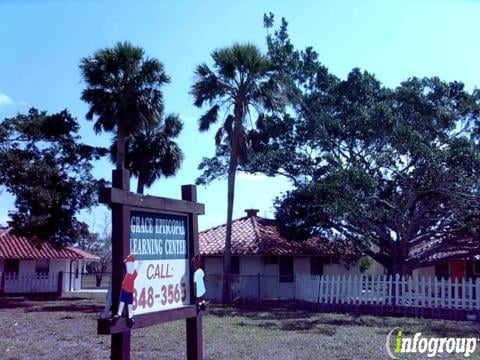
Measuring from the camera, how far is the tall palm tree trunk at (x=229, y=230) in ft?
85.1

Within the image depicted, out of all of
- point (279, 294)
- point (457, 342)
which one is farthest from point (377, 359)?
point (279, 294)

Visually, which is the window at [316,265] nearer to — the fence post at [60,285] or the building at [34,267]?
the building at [34,267]

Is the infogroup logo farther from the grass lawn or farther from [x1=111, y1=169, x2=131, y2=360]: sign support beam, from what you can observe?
[x1=111, y1=169, x2=131, y2=360]: sign support beam

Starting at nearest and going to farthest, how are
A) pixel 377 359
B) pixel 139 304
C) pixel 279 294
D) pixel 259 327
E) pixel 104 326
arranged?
pixel 104 326
pixel 139 304
pixel 377 359
pixel 259 327
pixel 279 294

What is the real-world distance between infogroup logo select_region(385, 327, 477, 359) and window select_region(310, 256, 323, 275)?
16715 millimetres

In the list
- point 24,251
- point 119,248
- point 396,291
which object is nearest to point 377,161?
point 396,291

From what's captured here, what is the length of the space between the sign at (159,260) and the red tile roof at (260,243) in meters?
19.8

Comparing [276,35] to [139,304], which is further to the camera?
[276,35]

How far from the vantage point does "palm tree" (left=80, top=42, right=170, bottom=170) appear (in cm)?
2378

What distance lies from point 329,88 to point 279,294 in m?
10.6

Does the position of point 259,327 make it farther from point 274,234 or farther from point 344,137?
point 274,234

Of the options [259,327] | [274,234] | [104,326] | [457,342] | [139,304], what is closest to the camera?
[104,326]

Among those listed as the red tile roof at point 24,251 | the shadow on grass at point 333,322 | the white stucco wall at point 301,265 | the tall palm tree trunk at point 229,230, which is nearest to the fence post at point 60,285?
the red tile roof at point 24,251

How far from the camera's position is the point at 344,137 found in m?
24.0
